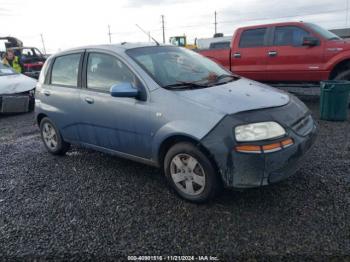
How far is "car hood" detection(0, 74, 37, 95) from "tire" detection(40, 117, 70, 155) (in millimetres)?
4520

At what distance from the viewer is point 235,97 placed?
3176mm

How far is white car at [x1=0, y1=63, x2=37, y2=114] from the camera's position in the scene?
8641 millimetres

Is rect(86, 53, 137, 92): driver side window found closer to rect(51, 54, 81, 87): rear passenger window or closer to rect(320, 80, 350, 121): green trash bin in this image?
rect(51, 54, 81, 87): rear passenger window

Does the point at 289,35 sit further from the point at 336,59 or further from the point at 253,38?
the point at 336,59

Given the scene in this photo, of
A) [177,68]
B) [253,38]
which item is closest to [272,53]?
[253,38]

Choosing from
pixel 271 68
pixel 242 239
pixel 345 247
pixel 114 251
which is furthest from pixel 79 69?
pixel 271 68

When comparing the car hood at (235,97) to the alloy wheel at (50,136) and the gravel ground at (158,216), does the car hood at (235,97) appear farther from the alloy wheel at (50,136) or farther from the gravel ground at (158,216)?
the alloy wheel at (50,136)

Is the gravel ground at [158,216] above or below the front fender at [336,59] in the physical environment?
below

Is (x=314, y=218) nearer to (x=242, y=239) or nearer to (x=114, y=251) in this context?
(x=242, y=239)

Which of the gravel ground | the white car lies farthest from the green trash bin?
the white car

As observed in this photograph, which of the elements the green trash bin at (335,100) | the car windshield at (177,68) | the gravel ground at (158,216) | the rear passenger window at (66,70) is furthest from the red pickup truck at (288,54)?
the rear passenger window at (66,70)

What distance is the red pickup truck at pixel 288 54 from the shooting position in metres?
7.18

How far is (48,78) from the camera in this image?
489cm

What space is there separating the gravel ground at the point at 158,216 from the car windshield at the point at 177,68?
129 cm
